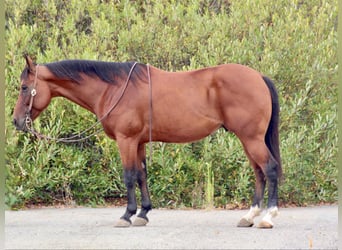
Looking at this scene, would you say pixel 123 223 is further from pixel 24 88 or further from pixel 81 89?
pixel 24 88

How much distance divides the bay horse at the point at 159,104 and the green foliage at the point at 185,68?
212 centimetres

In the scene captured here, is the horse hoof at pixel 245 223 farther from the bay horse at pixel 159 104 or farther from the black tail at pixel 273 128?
the black tail at pixel 273 128

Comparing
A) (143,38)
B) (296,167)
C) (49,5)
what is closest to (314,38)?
(296,167)

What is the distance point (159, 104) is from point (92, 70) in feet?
2.83

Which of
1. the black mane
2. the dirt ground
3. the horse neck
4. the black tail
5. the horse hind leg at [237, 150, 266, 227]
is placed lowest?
the dirt ground

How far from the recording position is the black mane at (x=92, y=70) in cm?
702

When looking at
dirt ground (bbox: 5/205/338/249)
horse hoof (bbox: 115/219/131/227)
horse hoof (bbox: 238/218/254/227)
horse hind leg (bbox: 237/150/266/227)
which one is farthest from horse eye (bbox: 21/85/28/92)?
horse hoof (bbox: 238/218/254/227)

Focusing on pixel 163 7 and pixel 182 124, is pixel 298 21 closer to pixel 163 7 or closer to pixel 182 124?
pixel 163 7

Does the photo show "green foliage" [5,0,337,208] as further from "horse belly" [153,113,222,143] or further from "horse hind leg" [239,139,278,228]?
"horse hind leg" [239,139,278,228]

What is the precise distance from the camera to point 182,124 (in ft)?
22.9

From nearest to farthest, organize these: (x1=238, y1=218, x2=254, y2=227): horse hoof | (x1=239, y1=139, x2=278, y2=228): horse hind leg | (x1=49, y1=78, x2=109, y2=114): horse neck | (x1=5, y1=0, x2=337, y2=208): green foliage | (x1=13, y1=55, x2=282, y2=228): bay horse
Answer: (x1=239, y1=139, x2=278, y2=228): horse hind leg < (x1=13, y1=55, x2=282, y2=228): bay horse < (x1=238, y1=218, x2=254, y2=227): horse hoof < (x1=49, y1=78, x2=109, y2=114): horse neck < (x1=5, y1=0, x2=337, y2=208): green foliage

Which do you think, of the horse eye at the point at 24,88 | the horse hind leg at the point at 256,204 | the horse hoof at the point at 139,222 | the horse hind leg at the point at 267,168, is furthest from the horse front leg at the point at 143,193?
the horse eye at the point at 24,88

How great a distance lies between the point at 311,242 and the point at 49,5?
628 centimetres

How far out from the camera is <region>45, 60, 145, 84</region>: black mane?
702cm
